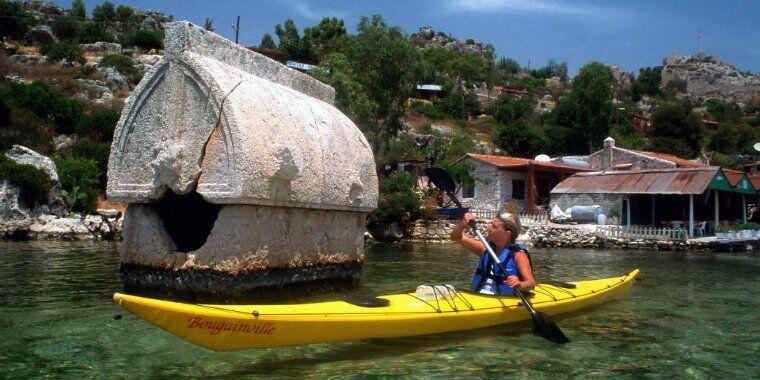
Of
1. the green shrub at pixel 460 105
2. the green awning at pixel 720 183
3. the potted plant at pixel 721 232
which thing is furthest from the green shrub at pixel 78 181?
the green shrub at pixel 460 105

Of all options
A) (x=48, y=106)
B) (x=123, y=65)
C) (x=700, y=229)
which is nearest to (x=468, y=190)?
(x=700, y=229)

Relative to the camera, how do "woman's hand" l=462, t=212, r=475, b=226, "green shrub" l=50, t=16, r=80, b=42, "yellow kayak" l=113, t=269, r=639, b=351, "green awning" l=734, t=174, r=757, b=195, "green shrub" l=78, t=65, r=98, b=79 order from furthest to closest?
"green shrub" l=50, t=16, r=80, b=42 < "green shrub" l=78, t=65, r=98, b=79 < "green awning" l=734, t=174, r=757, b=195 < "woman's hand" l=462, t=212, r=475, b=226 < "yellow kayak" l=113, t=269, r=639, b=351

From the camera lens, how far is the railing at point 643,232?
2441 cm

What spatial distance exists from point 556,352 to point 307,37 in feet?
230

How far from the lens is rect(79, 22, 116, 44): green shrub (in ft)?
196

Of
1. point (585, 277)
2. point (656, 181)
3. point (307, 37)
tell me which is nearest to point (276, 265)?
point (585, 277)

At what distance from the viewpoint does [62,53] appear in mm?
48781

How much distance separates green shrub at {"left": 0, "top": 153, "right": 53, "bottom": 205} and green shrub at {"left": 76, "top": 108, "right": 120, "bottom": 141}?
10004mm

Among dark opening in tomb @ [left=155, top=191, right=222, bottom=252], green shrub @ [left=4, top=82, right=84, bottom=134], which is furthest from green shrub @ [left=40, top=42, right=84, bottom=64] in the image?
dark opening in tomb @ [left=155, top=191, right=222, bottom=252]

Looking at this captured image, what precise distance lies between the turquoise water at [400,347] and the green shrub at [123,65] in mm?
40934

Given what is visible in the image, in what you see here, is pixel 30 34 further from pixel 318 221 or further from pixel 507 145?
pixel 318 221

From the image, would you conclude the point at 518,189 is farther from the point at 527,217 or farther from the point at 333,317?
the point at 333,317

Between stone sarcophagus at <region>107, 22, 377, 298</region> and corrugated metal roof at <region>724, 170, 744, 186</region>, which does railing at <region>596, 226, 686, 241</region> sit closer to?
corrugated metal roof at <region>724, 170, 744, 186</region>

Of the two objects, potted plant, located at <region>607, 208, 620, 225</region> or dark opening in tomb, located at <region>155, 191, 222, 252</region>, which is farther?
potted plant, located at <region>607, 208, 620, 225</region>
